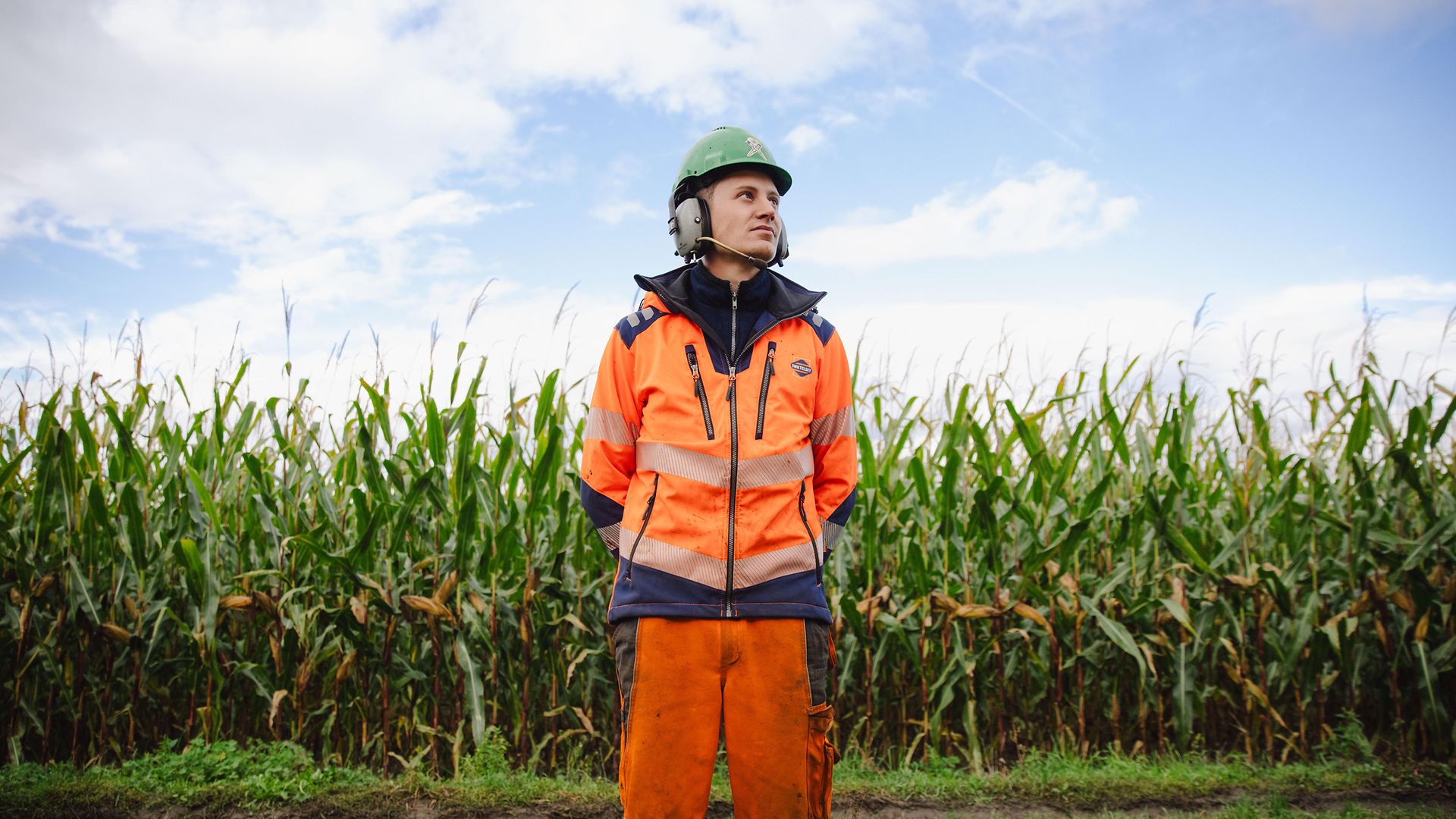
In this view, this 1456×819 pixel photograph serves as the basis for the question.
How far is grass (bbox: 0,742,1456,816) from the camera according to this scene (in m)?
3.63

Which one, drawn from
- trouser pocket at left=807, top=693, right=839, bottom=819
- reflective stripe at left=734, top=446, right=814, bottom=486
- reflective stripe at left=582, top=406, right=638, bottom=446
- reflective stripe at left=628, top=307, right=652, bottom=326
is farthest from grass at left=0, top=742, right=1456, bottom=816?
reflective stripe at left=628, top=307, right=652, bottom=326

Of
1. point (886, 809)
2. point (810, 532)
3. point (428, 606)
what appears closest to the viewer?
point (810, 532)

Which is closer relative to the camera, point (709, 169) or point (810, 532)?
point (810, 532)

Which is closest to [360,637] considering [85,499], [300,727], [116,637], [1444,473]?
[300,727]

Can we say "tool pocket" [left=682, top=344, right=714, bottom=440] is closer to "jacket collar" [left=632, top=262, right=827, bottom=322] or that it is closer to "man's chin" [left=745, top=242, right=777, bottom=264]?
"jacket collar" [left=632, top=262, right=827, bottom=322]

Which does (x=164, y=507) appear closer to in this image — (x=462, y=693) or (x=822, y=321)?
(x=462, y=693)

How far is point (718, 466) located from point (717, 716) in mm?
635

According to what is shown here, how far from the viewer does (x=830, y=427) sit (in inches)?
98.4

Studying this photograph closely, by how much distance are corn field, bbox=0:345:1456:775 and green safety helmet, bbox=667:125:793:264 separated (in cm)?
175

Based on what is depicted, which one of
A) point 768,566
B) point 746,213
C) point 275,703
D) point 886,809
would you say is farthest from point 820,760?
point 275,703

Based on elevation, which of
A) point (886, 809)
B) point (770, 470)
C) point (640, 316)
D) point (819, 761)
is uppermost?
point (640, 316)

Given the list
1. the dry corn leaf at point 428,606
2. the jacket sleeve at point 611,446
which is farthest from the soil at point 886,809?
the jacket sleeve at point 611,446

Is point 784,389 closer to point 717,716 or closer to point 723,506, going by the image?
point 723,506

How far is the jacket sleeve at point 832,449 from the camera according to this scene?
2.49 m
